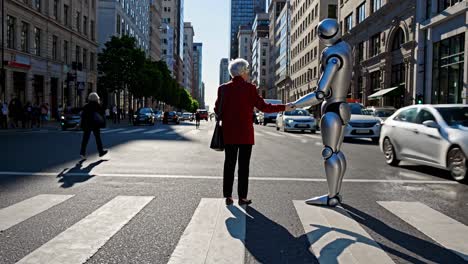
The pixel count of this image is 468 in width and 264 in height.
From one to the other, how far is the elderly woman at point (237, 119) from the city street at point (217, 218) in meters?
0.37

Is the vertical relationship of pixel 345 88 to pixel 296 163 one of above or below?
above

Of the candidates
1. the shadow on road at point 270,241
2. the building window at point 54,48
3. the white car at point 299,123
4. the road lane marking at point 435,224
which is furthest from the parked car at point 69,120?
the road lane marking at point 435,224

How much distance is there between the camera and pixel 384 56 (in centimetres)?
3753

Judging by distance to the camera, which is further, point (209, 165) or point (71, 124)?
point (71, 124)

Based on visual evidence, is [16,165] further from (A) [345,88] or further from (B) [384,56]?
(B) [384,56]

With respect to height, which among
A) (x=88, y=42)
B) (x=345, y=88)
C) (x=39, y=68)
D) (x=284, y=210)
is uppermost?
(x=88, y=42)

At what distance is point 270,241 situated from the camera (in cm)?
407

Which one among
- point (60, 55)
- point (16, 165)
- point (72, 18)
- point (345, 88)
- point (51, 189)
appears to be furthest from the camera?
point (72, 18)

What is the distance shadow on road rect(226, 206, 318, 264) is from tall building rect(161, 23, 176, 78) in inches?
4926

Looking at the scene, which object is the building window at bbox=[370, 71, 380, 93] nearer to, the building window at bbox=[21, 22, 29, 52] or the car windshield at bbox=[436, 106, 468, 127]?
the building window at bbox=[21, 22, 29, 52]

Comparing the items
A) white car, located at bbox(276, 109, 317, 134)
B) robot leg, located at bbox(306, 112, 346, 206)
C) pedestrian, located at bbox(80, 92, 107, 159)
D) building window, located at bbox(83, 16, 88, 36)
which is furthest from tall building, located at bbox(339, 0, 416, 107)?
robot leg, located at bbox(306, 112, 346, 206)

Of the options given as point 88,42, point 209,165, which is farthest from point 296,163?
point 88,42

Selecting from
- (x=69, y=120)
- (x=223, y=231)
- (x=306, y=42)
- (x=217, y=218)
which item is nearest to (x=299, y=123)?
(x=69, y=120)

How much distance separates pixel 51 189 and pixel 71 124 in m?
20.3
